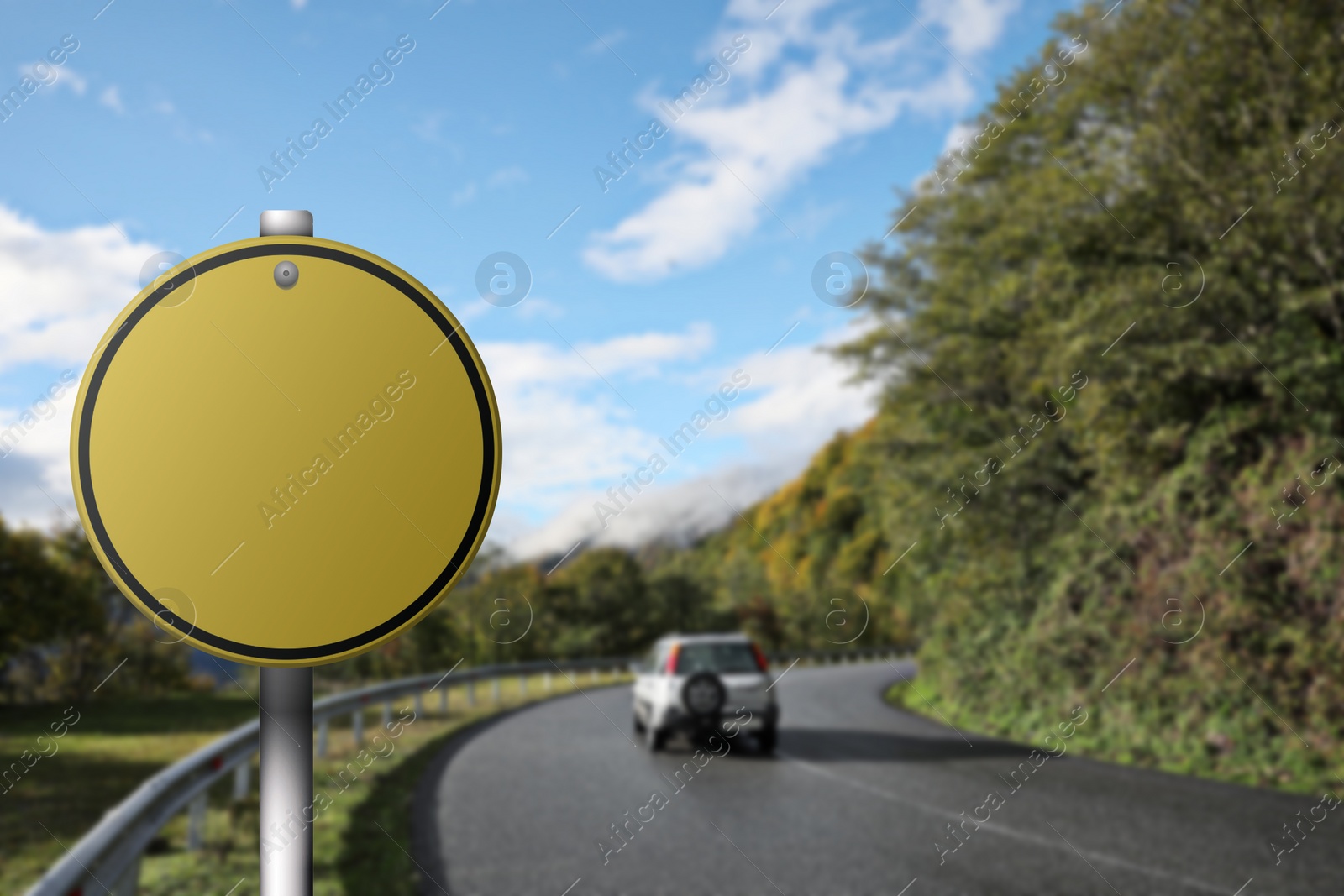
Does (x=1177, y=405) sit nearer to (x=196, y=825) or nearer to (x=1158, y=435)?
(x=1158, y=435)

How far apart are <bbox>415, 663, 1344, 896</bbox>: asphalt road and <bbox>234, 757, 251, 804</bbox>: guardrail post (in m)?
1.57

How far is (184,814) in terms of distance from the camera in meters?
8.60

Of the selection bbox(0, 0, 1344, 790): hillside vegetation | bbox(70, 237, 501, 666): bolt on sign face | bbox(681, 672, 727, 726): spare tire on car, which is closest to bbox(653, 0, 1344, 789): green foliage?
bbox(0, 0, 1344, 790): hillside vegetation

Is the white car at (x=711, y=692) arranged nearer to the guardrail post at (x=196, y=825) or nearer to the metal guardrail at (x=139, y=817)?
the metal guardrail at (x=139, y=817)

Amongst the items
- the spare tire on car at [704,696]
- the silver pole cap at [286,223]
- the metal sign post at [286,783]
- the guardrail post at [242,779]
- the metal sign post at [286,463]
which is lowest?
the spare tire on car at [704,696]

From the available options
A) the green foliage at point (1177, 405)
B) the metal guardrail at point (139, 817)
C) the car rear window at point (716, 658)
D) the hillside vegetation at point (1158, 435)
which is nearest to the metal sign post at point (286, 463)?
the metal guardrail at point (139, 817)

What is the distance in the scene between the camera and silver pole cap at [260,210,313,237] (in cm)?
92

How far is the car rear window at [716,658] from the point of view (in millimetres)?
14102

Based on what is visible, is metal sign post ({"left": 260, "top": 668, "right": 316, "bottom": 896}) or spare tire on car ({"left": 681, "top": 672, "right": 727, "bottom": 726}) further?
spare tire on car ({"left": 681, "top": 672, "right": 727, "bottom": 726})

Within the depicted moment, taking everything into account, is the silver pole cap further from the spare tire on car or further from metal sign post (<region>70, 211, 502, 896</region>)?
the spare tire on car

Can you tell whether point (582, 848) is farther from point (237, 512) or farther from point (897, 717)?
point (897, 717)

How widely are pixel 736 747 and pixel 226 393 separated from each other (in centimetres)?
1397

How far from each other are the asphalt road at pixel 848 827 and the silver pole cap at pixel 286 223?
627cm

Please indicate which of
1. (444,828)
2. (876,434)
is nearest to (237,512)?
(444,828)
